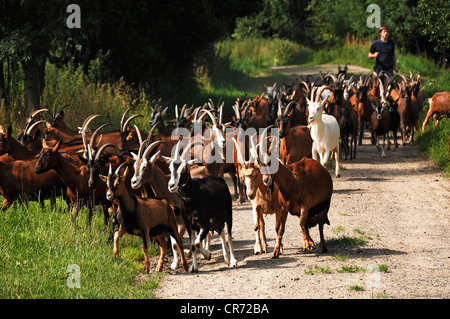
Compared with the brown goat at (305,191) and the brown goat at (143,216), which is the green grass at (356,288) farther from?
the brown goat at (143,216)

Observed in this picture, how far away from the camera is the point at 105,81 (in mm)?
20641

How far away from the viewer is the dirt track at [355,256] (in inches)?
314

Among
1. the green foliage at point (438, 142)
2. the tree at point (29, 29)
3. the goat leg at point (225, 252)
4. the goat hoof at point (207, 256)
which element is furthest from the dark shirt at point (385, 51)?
the goat hoof at point (207, 256)

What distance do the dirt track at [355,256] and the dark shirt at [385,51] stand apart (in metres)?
5.67

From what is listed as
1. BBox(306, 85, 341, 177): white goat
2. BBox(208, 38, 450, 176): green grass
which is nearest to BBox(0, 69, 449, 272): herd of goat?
BBox(306, 85, 341, 177): white goat

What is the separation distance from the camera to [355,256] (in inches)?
370

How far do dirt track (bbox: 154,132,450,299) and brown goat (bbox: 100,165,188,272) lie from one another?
17.1 inches

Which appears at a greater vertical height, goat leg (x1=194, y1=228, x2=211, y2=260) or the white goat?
the white goat

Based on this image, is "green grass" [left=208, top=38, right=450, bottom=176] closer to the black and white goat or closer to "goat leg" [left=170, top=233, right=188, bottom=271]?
the black and white goat

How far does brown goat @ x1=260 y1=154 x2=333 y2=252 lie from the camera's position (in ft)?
30.7

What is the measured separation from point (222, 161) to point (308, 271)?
444cm

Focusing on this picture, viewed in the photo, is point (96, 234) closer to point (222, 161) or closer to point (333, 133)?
point (222, 161)

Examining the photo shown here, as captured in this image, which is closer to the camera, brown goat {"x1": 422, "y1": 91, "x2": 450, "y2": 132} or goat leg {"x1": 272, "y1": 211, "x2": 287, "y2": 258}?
goat leg {"x1": 272, "y1": 211, "x2": 287, "y2": 258}

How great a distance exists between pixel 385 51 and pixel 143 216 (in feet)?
40.3
